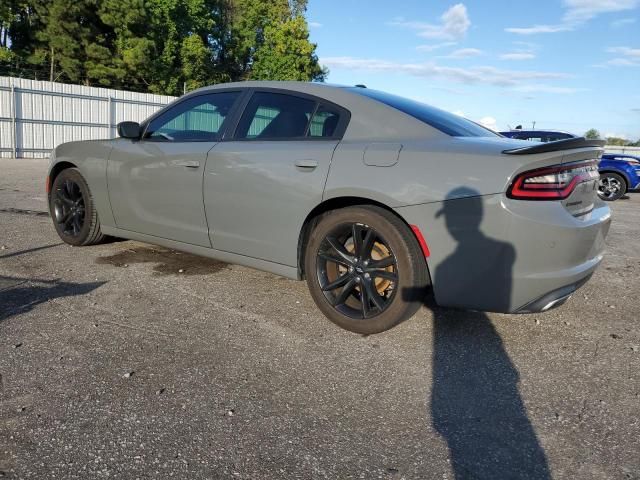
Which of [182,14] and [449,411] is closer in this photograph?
[449,411]

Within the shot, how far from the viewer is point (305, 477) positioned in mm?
1992

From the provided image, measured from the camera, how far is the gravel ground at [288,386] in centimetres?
210

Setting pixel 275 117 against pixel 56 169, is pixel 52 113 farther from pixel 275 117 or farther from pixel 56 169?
pixel 275 117

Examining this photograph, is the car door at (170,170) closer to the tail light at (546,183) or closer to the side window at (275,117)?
the side window at (275,117)

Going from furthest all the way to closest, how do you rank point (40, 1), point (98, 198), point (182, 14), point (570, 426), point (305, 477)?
point (182, 14), point (40, 1), point (98, 198), point (570, 426), point (305, 477)

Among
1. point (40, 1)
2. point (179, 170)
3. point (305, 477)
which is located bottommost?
point (305, 477)

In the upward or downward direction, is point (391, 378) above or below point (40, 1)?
below

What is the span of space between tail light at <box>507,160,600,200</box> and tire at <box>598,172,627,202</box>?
11504 mm

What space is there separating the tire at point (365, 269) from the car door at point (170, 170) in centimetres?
108

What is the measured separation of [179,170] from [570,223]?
2.77m

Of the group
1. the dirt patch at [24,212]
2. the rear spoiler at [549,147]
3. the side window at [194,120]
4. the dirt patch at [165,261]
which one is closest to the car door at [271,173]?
the side window at [194,120]

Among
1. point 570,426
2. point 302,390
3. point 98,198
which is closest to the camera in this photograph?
point 570,426

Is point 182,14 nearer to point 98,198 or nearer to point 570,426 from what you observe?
point 98,198

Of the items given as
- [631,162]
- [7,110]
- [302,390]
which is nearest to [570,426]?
[302,390]
